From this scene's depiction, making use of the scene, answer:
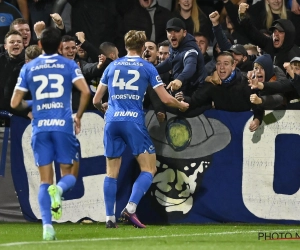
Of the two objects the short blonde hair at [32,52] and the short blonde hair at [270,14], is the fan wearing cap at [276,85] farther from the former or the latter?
the short blonde hair at [32,52]

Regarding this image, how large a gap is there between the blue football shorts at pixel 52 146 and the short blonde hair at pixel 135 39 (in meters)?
1.78

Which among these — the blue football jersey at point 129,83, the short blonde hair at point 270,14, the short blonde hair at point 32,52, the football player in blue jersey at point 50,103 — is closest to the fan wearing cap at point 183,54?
the blue football jersey at point 129,83

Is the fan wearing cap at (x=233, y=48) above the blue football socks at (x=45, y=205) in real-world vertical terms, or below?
above

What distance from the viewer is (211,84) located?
1112cm

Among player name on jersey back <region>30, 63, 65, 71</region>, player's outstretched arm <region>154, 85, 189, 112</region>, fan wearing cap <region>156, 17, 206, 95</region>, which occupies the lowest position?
player's outstretched arm <region>154, 85, 189, 112</region>

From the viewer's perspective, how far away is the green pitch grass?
311 inches

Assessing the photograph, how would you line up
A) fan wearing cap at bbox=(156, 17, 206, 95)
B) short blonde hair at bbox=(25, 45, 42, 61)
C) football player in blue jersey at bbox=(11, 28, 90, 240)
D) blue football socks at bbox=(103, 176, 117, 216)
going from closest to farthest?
football player in blue jersey at bbox=(11, 28, 90, 240), blue football socks at bbox=(103, 176, 117, 216), short blonde hair at bbox=(25, 45, 42, 61), fan wearing cap at bbox=(156, 17, 206, 95)

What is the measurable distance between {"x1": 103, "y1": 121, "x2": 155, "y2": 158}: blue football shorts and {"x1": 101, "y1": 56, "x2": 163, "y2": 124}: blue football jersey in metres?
0.08

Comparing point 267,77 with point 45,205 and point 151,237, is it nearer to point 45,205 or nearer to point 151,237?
point 151,237

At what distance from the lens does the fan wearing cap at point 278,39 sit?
12031mm

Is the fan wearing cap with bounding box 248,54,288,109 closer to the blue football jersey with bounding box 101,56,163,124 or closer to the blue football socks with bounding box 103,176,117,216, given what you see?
the blue football jersey with bounding box 101,56,163,124

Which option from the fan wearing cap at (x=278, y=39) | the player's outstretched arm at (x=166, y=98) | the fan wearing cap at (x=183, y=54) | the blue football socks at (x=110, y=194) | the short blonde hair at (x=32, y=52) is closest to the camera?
the player's outstretched arm at (x=166, y=98)

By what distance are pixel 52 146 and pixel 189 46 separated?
3.50 meters

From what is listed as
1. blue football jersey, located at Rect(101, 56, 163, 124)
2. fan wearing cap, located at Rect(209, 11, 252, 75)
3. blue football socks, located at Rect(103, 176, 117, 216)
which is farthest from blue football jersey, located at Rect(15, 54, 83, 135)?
fan wearing cap, located at Rect(209, 11, 252, 75)
